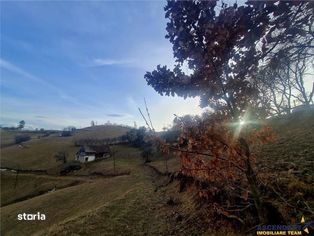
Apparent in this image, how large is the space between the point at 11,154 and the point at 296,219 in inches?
4109

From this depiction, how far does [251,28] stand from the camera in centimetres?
482

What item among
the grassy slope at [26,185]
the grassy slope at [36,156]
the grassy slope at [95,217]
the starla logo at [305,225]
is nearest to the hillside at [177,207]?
the grassy slope at [95,217]

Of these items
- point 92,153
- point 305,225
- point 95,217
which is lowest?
point 95,217

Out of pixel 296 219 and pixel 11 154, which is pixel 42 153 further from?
pixel 296 219

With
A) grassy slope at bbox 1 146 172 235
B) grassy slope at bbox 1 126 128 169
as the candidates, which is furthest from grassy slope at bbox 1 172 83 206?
grassy slope at bbox 1 146 172 235

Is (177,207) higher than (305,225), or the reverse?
(305,225)

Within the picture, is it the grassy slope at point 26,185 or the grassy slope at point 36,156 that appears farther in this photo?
the grassy slope at point 36,156

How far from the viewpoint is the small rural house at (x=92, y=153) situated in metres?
72.0

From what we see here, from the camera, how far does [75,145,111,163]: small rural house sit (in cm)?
7200

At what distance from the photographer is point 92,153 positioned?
74062 millimetres

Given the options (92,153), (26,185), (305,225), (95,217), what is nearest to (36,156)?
(92,153)

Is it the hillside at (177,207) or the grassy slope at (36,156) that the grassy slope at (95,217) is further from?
the grassy slope at (36,156)

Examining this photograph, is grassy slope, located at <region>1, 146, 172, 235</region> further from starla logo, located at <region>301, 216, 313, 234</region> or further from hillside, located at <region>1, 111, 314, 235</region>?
starla logo, located at <region>301, 216, 313, 234</region>

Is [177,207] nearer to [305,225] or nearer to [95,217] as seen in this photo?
[95,217]
